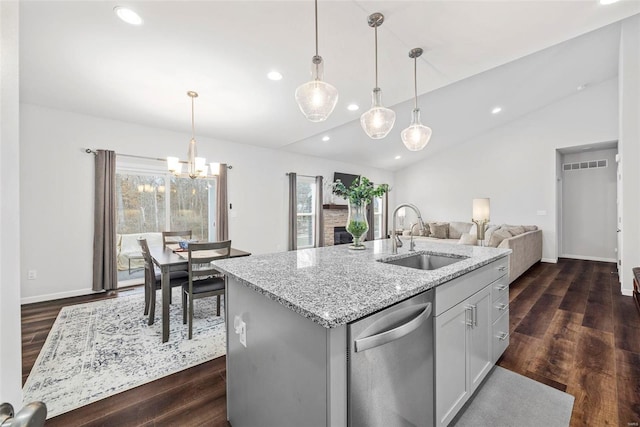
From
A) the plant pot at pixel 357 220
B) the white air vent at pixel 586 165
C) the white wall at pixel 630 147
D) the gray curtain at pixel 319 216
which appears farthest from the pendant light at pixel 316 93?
the white air vent at pixel 586 165

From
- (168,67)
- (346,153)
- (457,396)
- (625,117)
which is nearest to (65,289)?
(168,67)

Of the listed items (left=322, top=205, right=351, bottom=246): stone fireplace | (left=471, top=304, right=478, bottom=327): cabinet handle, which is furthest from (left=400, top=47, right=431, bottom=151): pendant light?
(left=322, top=205, right=351, bottom=246): stone fireplace

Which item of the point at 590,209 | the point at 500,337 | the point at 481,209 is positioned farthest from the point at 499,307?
the point at 590,209

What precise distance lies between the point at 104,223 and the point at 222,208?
1698 mm

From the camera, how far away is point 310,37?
96.0 inches

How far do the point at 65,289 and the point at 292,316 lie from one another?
4.28 m

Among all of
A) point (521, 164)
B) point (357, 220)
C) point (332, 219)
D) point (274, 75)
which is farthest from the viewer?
point (332, 219)

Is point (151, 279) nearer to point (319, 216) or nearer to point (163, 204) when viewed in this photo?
point (163, 204)

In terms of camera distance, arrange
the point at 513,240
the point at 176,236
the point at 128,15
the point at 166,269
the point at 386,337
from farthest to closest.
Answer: the point at 513,240
the point at 176,236
the point at 166,269
the point at 128,15
the point at 386,337

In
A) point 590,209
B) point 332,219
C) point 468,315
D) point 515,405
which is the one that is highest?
point 590,209

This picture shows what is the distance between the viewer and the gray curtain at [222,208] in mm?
4895

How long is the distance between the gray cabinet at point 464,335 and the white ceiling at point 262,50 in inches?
83.0

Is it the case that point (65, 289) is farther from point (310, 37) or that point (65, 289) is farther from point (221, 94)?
point (310, 37)

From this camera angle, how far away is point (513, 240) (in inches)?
170
